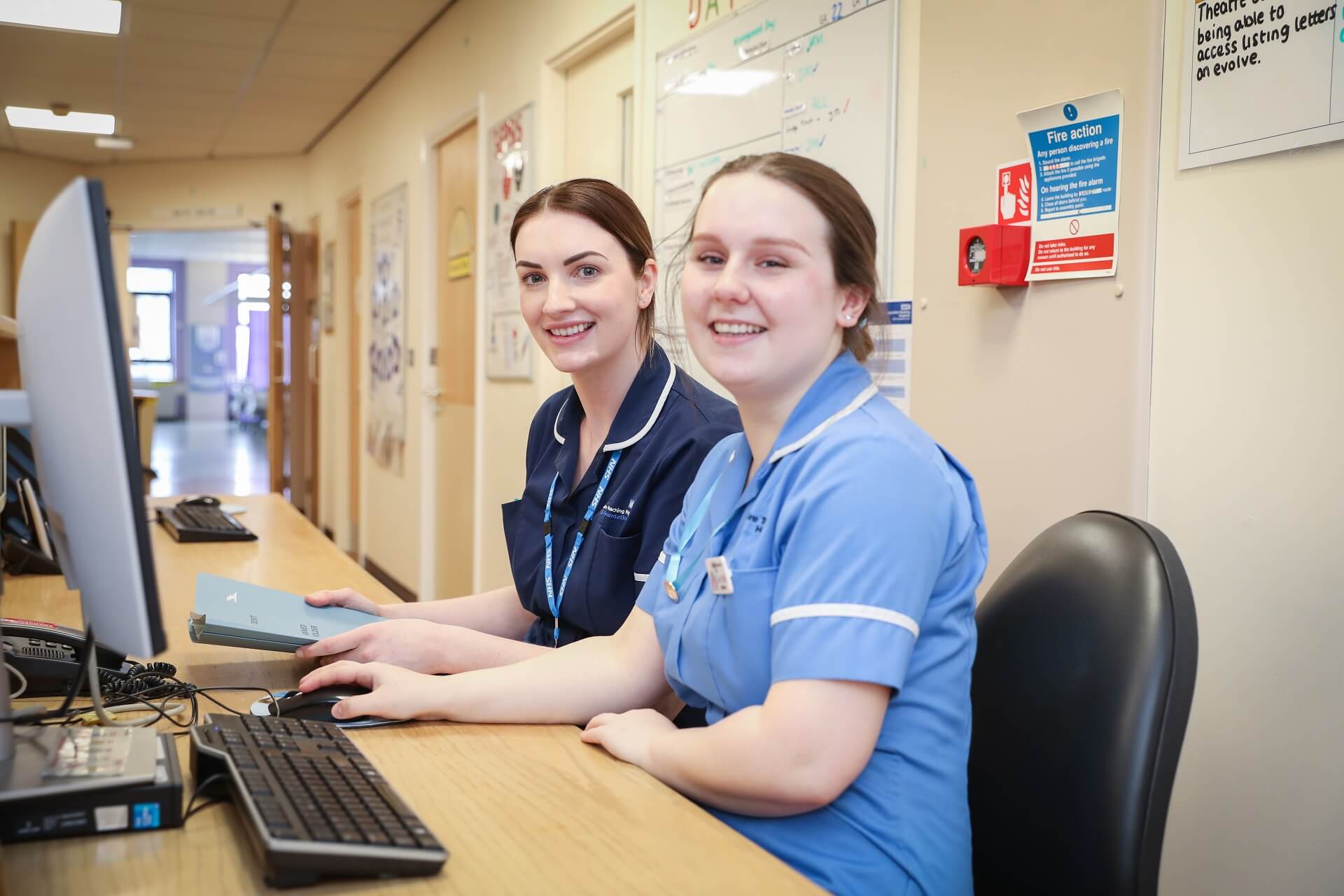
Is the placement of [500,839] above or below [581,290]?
below

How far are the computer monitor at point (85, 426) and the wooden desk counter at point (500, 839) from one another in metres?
0.08

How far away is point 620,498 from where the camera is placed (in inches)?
60.8

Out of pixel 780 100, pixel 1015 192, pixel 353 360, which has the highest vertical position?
pixel 780 100

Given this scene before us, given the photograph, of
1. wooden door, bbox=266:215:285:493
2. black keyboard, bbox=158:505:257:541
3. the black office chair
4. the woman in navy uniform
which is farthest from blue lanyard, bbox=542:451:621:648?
wooden door, bbox=266:215:285:493

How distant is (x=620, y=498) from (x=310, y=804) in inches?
30.1

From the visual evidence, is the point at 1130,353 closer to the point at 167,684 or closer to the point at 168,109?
the point at 167,684

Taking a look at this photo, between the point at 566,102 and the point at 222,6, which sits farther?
the point at 222,6

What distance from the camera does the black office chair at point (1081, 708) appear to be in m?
0.92

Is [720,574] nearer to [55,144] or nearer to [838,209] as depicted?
[838,209]

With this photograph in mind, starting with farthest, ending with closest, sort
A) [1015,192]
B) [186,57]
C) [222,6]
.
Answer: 1. [186,57]
2. [222,6]
3. [1015,192]

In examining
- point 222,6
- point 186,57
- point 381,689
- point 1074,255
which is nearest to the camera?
point 381,689

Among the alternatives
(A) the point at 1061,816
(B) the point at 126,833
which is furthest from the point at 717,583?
(B) the point at 126,833

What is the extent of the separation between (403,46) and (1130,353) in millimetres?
4681

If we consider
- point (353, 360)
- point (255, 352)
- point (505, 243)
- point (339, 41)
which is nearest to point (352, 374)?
point (353, 360)
